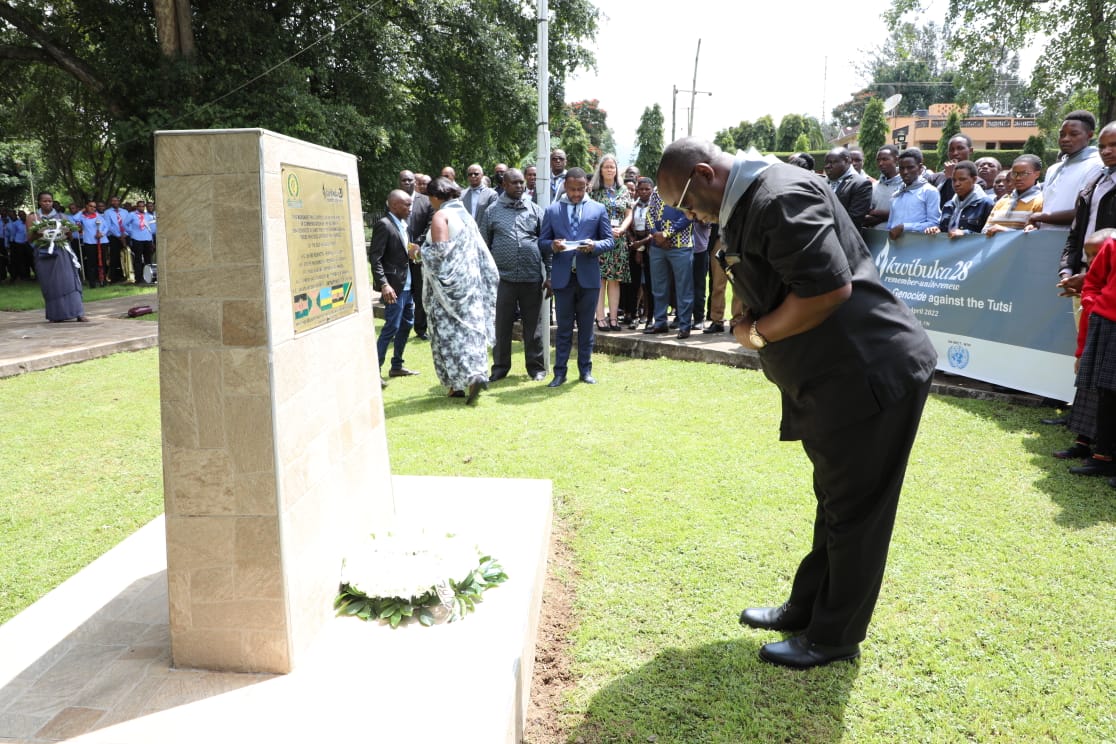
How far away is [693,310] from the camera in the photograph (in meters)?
9.80

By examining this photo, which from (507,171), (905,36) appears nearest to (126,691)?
(507,171)

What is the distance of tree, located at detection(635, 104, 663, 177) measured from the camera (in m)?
48.9

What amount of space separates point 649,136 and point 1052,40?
3372 centimetres

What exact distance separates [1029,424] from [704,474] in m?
2.81

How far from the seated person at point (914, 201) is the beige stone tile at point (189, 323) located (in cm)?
668

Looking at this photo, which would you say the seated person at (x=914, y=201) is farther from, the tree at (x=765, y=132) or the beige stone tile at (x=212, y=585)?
the tree at (x=765, y=132)

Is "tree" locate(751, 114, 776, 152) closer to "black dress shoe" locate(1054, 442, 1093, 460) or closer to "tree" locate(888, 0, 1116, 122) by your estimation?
"tree" locate(888, 0, 1116, 122)

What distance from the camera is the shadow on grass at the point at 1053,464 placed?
416 cm

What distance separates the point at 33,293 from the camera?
1734 cm

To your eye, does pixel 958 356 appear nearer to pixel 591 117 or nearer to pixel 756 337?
pixel 756 337

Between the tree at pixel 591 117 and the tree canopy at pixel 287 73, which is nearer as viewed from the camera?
the tree canopy at pixel 287 73

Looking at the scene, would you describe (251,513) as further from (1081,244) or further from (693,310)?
(693,310)

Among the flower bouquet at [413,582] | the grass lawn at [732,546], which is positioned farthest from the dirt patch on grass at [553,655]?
the flower bouquet at [413,582]

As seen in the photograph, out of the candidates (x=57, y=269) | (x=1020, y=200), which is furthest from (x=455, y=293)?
(x=57, y=269)
